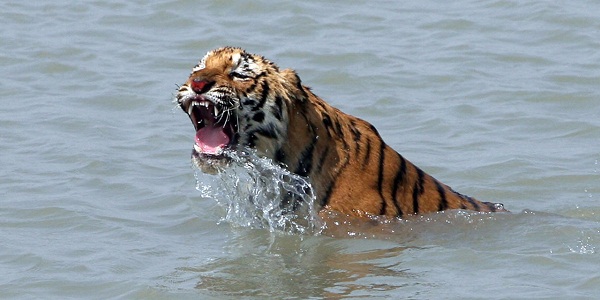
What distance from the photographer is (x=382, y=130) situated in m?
9.74

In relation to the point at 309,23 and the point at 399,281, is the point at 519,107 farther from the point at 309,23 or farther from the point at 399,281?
the point at 399,281

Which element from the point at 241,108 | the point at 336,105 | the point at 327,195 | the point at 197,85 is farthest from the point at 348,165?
the point at 336,105

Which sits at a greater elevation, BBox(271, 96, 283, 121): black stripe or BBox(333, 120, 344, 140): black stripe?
BBox(271, 96, 283, 121): black stripe

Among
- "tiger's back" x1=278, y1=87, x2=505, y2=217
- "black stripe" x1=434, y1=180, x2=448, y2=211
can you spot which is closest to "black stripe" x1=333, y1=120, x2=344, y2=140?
"tiger's back" x1=278, y1=87, x2=505, y2=217

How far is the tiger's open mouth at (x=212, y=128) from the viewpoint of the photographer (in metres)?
6.80

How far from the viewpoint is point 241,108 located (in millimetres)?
6867

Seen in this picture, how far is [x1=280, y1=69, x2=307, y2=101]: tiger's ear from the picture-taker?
6926 millimetres

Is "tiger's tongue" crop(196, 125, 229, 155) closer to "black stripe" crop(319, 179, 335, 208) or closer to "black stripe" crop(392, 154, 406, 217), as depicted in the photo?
"black stripe" crop(319, 179, 335, 208)

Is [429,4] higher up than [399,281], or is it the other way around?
[429,4]

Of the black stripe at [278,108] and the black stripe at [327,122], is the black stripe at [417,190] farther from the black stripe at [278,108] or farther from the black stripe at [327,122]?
the black stripe at [278,108]

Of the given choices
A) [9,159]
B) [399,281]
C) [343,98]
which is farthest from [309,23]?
[399,281]

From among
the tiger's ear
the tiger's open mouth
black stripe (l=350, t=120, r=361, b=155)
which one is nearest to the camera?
the tiger's open mouth

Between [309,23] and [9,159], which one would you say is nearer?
[9,159]

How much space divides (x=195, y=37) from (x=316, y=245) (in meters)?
5.05
